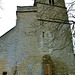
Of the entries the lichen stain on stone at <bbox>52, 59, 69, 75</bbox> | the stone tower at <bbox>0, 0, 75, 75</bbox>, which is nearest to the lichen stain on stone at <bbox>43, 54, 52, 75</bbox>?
the stone tower at <bbox>0, 0, 75, 75</bbox>

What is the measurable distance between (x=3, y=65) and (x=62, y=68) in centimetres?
526

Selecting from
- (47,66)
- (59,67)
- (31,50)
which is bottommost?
(59,67)

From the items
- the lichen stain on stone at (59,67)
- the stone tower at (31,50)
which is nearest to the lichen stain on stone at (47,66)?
the stone tower at (31,50)

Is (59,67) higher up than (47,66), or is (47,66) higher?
(47,66)

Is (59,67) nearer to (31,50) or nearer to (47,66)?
(47,66)

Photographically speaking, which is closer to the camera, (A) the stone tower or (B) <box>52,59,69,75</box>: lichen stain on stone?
(A) the stone tower

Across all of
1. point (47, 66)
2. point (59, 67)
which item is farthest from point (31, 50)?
point (59, 67)

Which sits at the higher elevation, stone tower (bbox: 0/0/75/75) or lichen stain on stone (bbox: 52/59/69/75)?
stone tower (bbox: 0/0/75/75)

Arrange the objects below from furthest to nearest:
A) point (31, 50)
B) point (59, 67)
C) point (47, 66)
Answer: point (31, 50)
point (59, 67)
point (47, 66)

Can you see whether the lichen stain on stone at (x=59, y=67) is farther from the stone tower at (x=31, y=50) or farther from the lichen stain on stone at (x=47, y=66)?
the lichen stain on stone at (x=47, y=66)

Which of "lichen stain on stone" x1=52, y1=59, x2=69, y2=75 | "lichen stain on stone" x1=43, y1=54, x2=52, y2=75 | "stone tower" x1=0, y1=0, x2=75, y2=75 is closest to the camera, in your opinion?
"lichen stain on stone" x1=43, y1=54, x2=52, y2=75

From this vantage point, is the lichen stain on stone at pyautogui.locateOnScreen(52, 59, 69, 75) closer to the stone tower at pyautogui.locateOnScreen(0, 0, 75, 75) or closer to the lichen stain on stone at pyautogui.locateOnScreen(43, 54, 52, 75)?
the stone tower at pyautogui.locateOnScreen(0, 0, 75, 75)

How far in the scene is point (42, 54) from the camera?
1012cm

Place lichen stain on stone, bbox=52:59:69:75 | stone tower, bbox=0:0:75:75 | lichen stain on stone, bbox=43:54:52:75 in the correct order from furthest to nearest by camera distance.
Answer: lichen stain on stone, bbox=52:59:69:75
stone tower, bbox=0:0:75:75
lichen stain on stone, bbox=43:54:52:75
